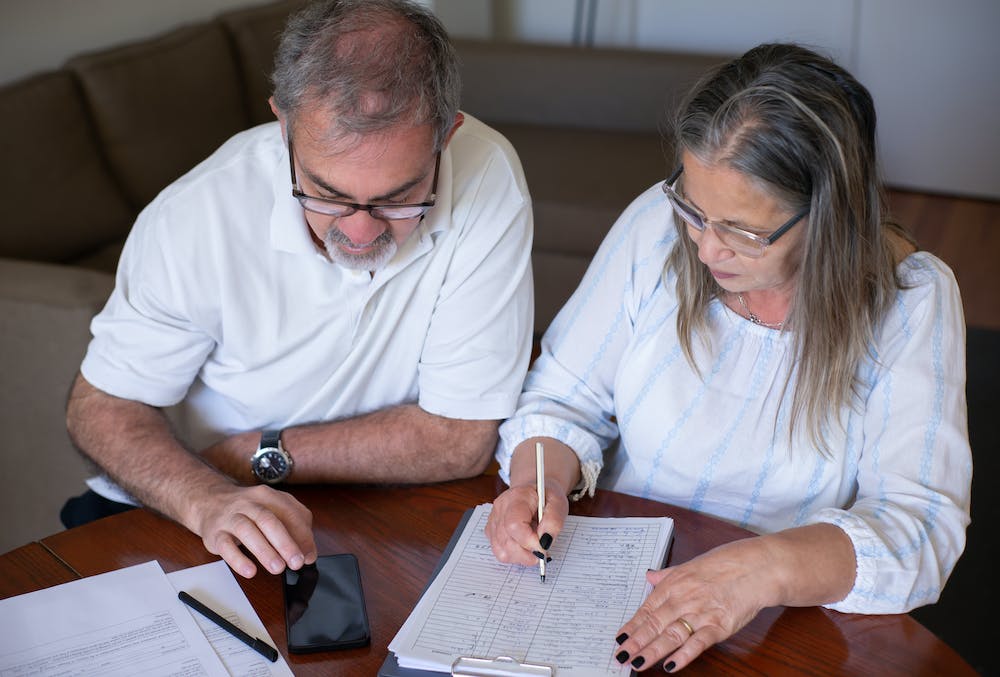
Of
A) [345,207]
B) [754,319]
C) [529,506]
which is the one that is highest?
[345,207]

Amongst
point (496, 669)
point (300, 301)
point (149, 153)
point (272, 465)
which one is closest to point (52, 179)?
point (149, 153)

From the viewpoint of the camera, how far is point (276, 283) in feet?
5.27

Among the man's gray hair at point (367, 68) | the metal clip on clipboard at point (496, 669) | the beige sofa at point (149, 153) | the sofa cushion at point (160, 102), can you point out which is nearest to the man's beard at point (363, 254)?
the man's gray hair at point (367, 68)

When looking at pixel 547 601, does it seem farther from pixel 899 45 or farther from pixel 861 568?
pixel 899 45

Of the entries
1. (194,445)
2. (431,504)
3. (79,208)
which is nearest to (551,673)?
(431,504)

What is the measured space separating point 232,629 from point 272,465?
1.32 ft

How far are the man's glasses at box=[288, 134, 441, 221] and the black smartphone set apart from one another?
46 centimetres

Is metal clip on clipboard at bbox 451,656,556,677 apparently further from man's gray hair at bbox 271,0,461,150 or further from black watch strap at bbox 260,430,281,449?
man's gray hair at bbox 271,0,461,150

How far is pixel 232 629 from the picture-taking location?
1.19 m

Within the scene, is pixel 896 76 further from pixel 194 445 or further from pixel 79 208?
pixel 194 445

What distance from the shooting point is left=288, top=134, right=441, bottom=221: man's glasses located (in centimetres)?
141

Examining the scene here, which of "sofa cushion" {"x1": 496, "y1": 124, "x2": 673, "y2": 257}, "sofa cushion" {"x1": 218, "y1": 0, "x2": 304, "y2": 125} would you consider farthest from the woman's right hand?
"sofa cushion" {"x1": 218, "y1": 0, "x2": 304, "y2": 125}

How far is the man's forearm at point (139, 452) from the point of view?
1.44 meters

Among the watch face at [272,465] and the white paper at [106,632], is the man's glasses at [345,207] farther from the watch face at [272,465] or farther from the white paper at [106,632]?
the white paper at [106,632]
